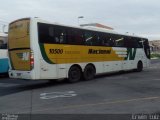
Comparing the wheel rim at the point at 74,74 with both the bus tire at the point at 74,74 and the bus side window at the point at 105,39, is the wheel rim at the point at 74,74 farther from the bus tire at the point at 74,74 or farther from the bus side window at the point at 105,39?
the bus side window at the point at 105,39

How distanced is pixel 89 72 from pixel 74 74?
165 centimetres

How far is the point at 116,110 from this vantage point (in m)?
9.88

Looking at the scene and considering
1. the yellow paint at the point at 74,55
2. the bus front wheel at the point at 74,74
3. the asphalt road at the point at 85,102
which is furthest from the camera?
the bus front wheel at the point at 74,74

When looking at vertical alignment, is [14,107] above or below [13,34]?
below

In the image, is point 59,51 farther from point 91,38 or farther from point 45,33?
point 91,38

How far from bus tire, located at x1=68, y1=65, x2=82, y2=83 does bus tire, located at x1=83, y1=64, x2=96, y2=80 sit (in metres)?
0.53

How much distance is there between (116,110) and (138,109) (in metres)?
0.66

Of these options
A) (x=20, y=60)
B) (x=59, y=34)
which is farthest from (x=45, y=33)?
(x=20, y=60)

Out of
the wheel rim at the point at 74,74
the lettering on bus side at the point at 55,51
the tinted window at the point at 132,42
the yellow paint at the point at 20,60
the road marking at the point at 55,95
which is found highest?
the tinted window at the point at 132,42

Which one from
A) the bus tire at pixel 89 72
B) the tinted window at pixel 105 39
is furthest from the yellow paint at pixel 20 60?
the tinted window at pixel 105 39

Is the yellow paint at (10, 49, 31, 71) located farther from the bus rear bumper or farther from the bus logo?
the bus rear bumper

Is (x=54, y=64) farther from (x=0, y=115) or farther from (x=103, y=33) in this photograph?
(x=0, y=115)

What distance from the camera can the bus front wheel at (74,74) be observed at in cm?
1821

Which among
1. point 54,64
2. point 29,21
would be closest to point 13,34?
point 29,21
